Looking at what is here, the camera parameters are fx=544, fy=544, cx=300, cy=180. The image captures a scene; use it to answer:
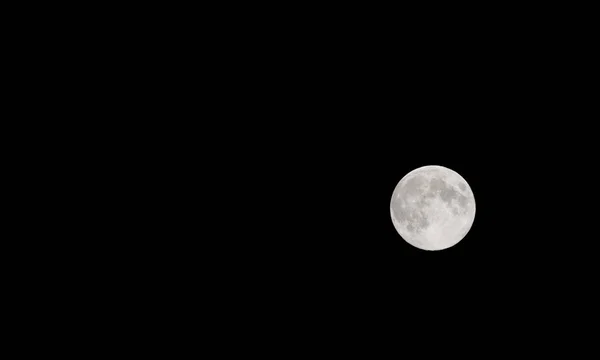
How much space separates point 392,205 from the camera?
684 cm

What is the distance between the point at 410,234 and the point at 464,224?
0.65 meters

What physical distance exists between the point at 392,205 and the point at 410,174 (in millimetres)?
448

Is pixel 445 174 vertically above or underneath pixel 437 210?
above

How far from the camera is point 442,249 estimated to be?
671 centimetres

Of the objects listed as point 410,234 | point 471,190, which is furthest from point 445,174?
point 410,234

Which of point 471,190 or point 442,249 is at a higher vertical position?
point 471,190

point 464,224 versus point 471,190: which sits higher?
point 471,190

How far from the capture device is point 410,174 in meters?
6.79

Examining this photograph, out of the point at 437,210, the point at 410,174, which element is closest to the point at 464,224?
the point at 437,210

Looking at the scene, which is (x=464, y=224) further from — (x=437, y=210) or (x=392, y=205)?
(x=392, y=205)

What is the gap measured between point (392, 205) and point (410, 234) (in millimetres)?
436

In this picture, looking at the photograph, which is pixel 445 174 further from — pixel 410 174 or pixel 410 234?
pixel 410 234

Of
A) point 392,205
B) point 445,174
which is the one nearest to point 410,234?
point 392,205

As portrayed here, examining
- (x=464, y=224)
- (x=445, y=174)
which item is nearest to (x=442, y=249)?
(x=464, y=224)
